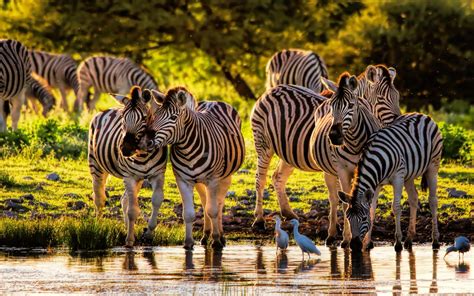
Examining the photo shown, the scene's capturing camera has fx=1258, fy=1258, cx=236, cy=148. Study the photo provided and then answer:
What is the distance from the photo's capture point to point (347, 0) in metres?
35.5

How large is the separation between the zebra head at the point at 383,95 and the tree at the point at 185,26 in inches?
766

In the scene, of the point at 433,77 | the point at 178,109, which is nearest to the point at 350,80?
the point at 178,109

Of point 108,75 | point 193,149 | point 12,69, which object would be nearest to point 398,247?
point 193,149

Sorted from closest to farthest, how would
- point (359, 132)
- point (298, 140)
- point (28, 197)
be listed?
1. point (359, 132)
2. point (298, 140)
3. point (28, 197)

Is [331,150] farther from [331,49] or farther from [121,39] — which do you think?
[121,39]

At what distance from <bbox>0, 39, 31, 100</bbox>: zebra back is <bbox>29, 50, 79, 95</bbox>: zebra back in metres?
10.6

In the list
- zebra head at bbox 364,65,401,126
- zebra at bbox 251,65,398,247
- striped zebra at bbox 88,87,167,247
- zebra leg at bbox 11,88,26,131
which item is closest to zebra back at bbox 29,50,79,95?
zebra leg at bbox 11,88,26,131

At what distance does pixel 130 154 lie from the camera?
42.6 feet

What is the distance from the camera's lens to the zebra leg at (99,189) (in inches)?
577

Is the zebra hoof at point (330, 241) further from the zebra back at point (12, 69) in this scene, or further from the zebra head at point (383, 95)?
the zebra back at point (12, 69)

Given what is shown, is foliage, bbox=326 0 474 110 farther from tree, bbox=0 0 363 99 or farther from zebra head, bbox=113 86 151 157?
zebra head, bbox=113 86 151 157

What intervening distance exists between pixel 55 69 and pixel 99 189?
19253 mm

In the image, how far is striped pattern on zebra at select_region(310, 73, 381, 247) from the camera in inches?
527

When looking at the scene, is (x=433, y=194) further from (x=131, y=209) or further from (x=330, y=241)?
(x=131, y=209)
